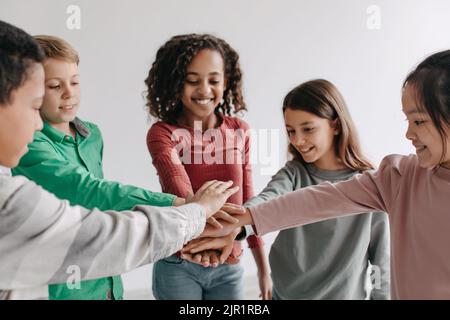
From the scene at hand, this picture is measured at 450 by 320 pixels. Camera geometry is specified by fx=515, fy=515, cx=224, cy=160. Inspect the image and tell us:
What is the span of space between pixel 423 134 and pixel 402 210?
0.38 ft

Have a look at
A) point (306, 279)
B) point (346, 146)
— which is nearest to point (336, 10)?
point (346, 146)

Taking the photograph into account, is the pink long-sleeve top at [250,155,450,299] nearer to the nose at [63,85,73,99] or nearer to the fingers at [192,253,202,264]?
the fingers at [192,253,202,264]

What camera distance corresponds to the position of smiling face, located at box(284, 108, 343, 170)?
95cm

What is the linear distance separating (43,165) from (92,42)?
790mm

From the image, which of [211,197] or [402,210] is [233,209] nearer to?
[211,197]

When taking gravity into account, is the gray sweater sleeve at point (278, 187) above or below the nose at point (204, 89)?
below

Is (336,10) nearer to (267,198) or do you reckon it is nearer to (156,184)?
(156,184)

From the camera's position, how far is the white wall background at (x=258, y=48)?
4.77 ft

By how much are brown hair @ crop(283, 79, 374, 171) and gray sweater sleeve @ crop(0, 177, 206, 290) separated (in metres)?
0.46

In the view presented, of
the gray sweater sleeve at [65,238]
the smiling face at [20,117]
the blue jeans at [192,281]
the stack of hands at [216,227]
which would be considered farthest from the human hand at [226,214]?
the smiling face at [20,117]

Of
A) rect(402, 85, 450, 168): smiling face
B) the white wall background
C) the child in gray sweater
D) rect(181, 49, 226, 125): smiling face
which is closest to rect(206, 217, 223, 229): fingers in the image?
the child in gray sweater

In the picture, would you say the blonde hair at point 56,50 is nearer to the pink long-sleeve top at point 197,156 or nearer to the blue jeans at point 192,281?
the pink long-sleeve top at point 197,156

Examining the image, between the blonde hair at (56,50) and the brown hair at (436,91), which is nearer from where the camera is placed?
the brown hair at (436,91)

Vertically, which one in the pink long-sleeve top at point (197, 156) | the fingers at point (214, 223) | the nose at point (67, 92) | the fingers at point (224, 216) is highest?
the nose at point (67, 92)
